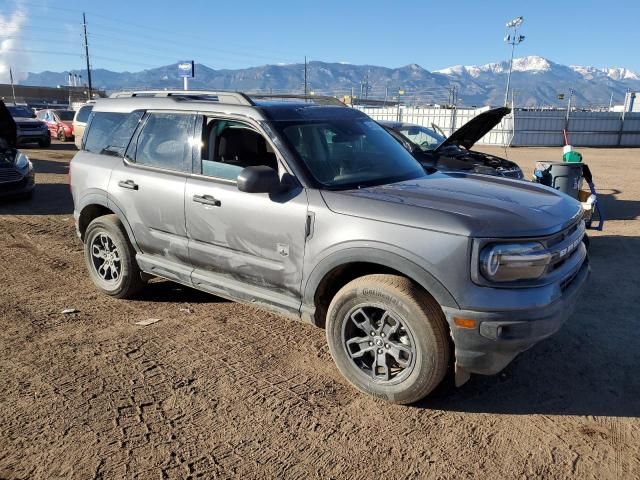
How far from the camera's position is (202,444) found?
9.48ft

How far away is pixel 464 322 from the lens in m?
2.94

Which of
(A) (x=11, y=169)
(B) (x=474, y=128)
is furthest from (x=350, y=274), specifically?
(A) (x=11, y=169)

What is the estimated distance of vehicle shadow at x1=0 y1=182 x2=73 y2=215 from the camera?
915 cm

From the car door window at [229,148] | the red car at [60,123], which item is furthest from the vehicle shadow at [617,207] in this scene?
the red car at [60,123]

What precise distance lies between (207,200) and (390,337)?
1774 millimetres

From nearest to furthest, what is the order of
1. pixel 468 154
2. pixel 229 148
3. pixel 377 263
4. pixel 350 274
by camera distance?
pixel 377 263, pixel 350 274, pixel 229 148, pixel 468 154

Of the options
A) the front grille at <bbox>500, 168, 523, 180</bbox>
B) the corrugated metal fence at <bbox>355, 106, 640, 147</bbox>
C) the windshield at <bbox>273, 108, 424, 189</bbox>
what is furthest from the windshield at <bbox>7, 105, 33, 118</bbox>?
the windshield at <bbox>273, 108, 424, 189</bbox>

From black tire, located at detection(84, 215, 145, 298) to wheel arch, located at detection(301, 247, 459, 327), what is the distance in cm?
208

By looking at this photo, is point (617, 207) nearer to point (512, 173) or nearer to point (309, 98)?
point (512, 173)

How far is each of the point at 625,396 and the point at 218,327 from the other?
307 centimetres

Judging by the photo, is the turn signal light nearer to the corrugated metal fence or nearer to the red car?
the red car

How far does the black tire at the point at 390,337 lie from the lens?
3068 mm

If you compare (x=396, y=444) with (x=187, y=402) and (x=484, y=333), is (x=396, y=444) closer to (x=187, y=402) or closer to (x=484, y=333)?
(x=484, y=333)

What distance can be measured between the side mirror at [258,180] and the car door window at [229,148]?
533 millimetres
